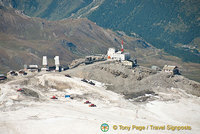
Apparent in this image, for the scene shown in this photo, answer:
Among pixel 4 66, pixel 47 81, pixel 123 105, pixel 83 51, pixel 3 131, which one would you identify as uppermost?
pixel 83 51

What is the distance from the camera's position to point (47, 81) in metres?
87.1

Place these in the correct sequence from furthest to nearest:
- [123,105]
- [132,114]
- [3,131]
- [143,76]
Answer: [143,76]
[123,105]
[132,114]
[3,131]

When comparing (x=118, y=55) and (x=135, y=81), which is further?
(x=118, y=55)

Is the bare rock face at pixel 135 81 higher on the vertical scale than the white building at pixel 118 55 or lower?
lower

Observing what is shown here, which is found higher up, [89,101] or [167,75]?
[167,75]

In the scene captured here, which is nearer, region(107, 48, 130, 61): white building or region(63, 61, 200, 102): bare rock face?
region(63, 61, 200, 102): bare rock face

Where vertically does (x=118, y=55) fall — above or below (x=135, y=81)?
above

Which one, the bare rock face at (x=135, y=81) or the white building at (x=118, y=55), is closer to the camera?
the bare rock face at (x=135, y=81)

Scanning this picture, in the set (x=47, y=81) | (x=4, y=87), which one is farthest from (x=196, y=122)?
(x=4, y=87)

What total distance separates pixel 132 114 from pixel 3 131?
26.5m

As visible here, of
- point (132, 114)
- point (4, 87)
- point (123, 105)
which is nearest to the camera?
point (132, 114)

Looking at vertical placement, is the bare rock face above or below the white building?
below

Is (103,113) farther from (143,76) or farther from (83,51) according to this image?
(83,51)

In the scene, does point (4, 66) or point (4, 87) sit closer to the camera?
point (4, 87)
